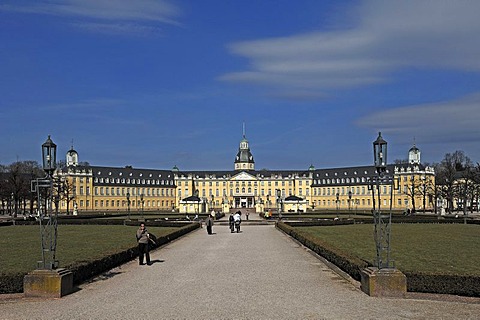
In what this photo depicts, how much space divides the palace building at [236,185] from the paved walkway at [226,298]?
103825mm

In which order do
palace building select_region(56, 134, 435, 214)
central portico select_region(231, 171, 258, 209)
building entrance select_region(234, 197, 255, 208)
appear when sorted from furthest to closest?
central portico select_region(231, 171, 258, 209), building entrance select_region(234, 197, 255, 208), palace building select_region(56, 134, 435, 214)

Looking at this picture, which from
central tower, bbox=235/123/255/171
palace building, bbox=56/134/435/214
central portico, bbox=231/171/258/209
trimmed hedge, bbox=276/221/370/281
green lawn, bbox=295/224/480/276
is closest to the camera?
trimmed hedge, bbox=276/221/370/281

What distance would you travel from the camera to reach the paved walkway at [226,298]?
11.0 meters

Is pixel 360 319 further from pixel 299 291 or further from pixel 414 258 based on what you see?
pixel 414 258

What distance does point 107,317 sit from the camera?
35.2 ft

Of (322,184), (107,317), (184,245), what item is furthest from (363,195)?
(107,317)

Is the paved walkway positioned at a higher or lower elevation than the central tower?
lower

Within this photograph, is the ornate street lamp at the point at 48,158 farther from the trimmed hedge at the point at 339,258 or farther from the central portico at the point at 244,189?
the central portico at the point at 244,189

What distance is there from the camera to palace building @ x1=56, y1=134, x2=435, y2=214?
12750 centimetres

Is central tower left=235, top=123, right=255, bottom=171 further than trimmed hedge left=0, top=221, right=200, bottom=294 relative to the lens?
Yes

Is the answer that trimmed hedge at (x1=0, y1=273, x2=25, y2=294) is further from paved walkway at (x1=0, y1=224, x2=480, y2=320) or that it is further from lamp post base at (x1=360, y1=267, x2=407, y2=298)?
lamp post base at (x1=360, y1=267, x2=407, y2=298)

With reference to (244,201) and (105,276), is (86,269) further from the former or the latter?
(244,201)

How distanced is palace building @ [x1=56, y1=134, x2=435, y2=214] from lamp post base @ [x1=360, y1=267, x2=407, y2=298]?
10803 centimetres

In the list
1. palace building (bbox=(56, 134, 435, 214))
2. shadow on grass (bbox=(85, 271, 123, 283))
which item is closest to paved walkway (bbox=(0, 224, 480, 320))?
shadow on grass (bbox=(85, 271, 123, 283))
